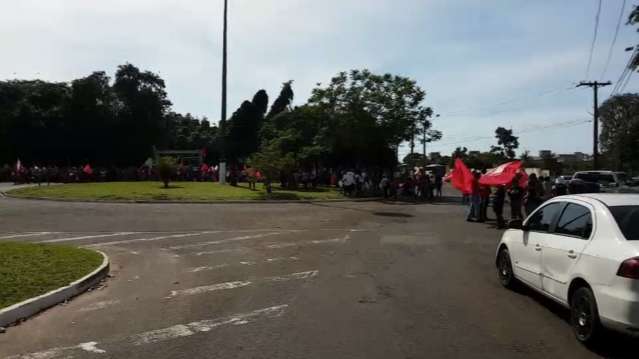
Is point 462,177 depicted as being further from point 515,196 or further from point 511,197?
point 515,196

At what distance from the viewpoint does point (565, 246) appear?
288 inches

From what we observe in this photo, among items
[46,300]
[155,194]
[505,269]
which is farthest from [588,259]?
[155,194]

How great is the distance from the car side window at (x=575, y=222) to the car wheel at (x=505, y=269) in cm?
175

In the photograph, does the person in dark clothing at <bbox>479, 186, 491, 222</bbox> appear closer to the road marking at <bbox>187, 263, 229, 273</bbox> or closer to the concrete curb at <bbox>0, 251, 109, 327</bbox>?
the road marking at <bbox>187, 263, 229, 273</bbox>

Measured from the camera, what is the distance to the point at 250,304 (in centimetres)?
856

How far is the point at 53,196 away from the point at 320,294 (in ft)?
80.3

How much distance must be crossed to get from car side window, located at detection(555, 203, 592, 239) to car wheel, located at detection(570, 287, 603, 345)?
0.65 meters

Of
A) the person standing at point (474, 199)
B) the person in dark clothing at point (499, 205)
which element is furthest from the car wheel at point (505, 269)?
the person standing at point (474, 199)

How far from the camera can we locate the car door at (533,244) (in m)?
8.20

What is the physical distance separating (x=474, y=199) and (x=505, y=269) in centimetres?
1193

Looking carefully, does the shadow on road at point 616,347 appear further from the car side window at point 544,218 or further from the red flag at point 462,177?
the red flag at point 462,177

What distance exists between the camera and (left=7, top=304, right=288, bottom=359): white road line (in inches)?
251

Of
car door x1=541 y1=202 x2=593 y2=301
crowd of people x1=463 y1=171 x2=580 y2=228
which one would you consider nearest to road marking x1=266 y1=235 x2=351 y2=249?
crowd of people x1=463 y1=171 x2=580 y2=228

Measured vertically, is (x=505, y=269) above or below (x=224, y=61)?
below
